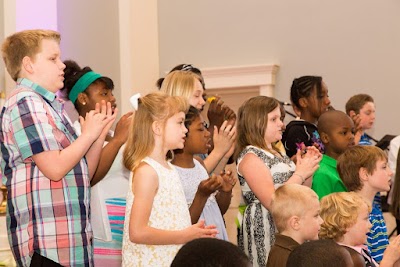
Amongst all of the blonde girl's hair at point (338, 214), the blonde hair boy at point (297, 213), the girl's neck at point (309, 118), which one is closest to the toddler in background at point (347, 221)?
the blonde girl's hair at point (338, 214)

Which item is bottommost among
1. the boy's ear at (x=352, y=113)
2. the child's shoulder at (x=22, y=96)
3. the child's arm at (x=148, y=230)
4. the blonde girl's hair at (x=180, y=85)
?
the boy's ear at (x=352, y=113)

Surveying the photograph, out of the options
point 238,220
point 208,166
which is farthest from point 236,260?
point 238,220

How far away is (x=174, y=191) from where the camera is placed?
3143 mm

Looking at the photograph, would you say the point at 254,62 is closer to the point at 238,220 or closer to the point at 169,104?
the point at 238,220

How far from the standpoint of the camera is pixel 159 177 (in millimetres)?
3117

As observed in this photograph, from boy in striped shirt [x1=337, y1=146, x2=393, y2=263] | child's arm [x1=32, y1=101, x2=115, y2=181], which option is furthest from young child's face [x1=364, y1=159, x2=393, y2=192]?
child's arm [x1=32, y1=101, x2=115, y2=181]

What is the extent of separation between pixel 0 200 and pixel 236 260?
9.88ft

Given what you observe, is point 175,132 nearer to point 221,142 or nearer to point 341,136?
point 221,142

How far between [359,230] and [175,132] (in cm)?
100

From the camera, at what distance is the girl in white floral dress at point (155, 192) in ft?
9.90

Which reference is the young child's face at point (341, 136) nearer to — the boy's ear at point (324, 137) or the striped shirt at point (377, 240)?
the boy's ear at point (324, 137)

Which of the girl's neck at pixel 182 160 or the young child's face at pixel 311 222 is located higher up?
the girl's neck at pixel 182 160

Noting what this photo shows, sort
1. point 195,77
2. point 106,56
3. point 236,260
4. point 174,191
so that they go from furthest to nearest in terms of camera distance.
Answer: point 106,56 < point 195,77 < point 174,191 < point 236,260

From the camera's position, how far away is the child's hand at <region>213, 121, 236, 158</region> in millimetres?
3840
